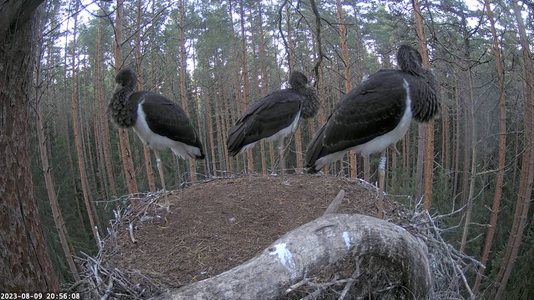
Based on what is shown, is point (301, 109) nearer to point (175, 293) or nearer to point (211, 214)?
point (211, 214)

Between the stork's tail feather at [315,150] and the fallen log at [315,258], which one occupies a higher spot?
the stork's tail feather at [315,150]

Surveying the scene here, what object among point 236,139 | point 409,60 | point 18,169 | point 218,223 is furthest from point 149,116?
point 409,60

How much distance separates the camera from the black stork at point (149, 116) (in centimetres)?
492

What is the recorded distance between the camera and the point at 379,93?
4.12 meters

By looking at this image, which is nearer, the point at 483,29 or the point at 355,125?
the point at 355,125

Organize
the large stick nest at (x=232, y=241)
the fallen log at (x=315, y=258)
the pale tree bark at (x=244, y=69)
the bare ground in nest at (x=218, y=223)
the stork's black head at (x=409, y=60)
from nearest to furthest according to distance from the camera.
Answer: the fallen log at (x=315, y=258)
the large stick nest at (x=232, y=241)
the bare ground in nest at (x=218, y=223)
the stork's black head at (x=409, y=60)
the pale tree bark at (x=244, y=69)

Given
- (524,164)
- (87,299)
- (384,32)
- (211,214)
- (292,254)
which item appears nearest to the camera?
(292,254)

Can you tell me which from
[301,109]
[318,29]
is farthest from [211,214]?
[318,29]

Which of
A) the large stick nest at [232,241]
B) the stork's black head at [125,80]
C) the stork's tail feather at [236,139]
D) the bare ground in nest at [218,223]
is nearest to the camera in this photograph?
the large stick nest at [232,241]

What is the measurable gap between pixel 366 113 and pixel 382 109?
18 centimetres

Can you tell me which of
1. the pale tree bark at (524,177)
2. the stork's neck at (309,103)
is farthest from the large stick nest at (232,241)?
the pale tree bark at (524,177)

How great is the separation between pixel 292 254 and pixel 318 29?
1.90 metres

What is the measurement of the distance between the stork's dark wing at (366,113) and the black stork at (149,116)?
195 cm

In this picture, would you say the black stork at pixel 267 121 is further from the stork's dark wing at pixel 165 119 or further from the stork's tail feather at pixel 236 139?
the stork's dark wing at pixel 165 119
